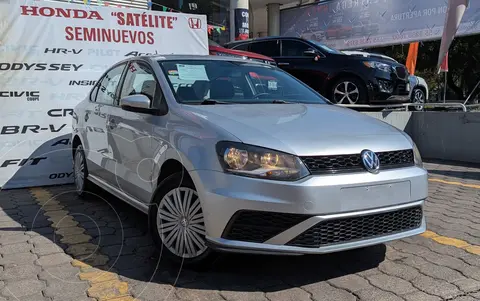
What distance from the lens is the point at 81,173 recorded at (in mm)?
5367

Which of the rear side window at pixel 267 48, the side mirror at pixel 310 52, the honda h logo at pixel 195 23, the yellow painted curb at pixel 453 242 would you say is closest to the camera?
the yellow painted curb at pixel 453 242

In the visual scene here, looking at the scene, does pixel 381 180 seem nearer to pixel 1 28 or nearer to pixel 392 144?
pixel 392 144

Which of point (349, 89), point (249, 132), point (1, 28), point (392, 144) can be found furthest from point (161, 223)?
point (349, 89)

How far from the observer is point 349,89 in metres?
9.00

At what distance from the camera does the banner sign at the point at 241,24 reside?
621 inches

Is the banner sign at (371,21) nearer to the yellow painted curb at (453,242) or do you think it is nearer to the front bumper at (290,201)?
the yellow painted curb at (453,242)

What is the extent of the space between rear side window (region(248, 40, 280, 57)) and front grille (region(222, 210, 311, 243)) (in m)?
7.90

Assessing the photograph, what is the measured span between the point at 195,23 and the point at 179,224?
17.1 ft

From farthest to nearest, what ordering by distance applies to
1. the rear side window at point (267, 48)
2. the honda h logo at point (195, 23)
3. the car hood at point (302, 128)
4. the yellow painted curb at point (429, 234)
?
1. the rear side window at point (267, 48)
2. the honda h logo at point (195, 23)
3. the yellow painted curb at point (429, 234)
4. the car hood at point (302, 128)

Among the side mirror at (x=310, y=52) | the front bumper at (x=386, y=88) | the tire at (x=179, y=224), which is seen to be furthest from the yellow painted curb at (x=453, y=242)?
the side mirror at (x=310, y=52)

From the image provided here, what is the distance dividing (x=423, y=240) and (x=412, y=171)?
3.39 ft

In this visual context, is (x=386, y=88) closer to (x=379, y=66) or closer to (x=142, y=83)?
(x=379, y=66)

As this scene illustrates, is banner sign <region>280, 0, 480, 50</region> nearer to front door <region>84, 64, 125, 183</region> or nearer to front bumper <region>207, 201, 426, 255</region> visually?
front door <region>84, 64, 125, 183</region>

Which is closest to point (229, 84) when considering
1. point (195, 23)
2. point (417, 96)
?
point (195, 23)
